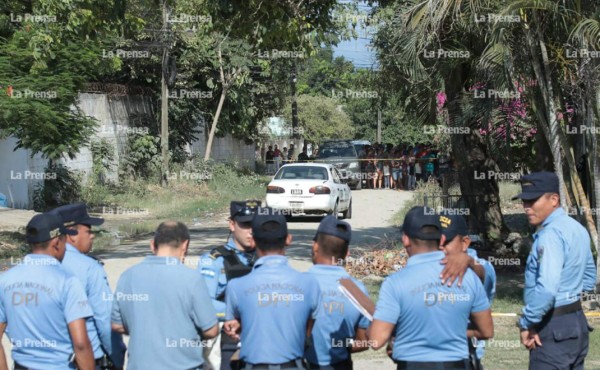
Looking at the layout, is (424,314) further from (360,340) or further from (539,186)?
(539,186)

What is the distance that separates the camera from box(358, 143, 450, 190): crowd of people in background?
34906mm

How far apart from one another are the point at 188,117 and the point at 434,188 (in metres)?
12.5

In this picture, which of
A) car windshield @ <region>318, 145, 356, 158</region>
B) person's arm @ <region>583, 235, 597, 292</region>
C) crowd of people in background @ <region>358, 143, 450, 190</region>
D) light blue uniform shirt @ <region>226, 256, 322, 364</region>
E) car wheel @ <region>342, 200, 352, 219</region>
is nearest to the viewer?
light blue uniform shirt @ <region>226, 256, 322, 364</region>

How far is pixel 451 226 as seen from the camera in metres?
5.86

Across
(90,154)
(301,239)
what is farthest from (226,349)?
(90,154)

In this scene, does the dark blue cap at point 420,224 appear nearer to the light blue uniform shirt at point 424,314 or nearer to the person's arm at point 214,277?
the light blue uniform shirt at point 424,314

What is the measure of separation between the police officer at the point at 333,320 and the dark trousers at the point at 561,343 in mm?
1364

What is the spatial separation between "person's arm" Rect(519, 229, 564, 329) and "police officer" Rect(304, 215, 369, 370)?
1.22m

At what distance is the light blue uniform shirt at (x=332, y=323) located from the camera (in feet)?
17.9

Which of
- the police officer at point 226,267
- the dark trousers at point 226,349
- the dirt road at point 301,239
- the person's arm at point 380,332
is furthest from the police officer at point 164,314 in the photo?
the dirt road at point 301,239

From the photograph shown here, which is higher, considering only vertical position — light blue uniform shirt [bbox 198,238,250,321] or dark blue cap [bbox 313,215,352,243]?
dark blue cap [bbox 313,215,352,243]

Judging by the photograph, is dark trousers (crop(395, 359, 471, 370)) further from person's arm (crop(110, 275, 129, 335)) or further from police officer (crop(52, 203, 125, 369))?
police officer (crop(52, 203, 125, 369))

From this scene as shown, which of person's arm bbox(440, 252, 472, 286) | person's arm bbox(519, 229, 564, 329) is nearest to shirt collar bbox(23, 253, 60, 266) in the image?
person's arm bbox(440, 252, 472, 286)

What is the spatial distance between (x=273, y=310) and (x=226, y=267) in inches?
37.3
